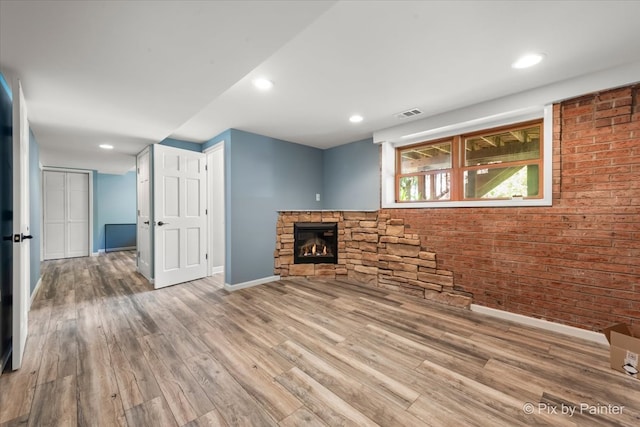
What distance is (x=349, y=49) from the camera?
1897mm

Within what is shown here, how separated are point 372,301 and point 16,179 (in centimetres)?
350

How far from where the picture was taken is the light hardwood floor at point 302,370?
147cm

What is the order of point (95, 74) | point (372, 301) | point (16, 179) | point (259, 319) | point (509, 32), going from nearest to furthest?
1. point (509, 32)
2. point (16, 179)
3. point (95, 74)
4. point (259, 319)
5. point (372, 301)

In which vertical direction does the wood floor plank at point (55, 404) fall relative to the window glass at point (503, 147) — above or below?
below

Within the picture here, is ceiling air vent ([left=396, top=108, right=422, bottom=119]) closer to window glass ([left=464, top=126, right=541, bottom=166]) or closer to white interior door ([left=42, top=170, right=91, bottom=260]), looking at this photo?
window glass ([left=464, top=126, right=541, bottom=166])

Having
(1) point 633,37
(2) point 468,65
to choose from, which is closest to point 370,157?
(2) point 468,65

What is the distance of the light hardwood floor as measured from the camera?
1.47m

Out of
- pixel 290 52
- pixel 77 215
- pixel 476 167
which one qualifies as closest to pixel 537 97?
pixel 476 167

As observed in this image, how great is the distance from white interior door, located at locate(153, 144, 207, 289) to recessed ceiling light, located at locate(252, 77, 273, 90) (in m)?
2.34

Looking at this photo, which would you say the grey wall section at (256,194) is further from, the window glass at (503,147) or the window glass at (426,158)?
the window glass at (503,147)

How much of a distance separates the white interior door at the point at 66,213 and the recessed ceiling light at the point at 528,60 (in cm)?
885

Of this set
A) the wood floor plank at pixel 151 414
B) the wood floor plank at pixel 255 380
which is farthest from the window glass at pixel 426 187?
the wood floor plank at pixel 151 414

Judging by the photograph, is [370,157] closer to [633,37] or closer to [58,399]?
[633,37]

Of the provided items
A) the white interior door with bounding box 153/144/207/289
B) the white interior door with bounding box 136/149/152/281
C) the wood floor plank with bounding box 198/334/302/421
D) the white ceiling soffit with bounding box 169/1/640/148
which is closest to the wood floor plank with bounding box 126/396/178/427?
the wood floor plank with bounding box 198/334/302/421
